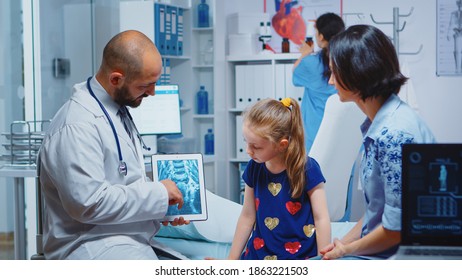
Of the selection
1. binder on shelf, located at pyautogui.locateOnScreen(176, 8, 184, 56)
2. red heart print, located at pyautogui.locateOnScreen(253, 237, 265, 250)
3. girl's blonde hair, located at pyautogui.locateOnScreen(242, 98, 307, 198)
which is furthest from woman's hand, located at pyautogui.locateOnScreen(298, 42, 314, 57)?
red heart print, located at pyautogui.locateOnScreen(253, 237, 265, 250)

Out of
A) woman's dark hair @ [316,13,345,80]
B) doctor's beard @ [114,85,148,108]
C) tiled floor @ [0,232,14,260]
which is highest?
woman's dark hair @ [316,13,345,80]

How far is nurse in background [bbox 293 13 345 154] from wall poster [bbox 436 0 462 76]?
0.39 m

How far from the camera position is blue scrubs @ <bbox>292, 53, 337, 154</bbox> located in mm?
3000

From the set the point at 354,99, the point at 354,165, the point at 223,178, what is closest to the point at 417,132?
the point at 354,99

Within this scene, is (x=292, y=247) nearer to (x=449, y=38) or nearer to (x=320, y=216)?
(x=320, y=216)

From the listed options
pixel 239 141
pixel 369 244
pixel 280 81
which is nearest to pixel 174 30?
pixel 280 81

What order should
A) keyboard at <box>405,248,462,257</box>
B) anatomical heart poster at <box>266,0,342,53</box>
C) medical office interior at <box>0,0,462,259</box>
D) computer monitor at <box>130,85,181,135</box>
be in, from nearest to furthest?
keyboard at <box>405,248,462,257</box> < medical office interior at <box>0,0,462,259</box> < anatomical heart poster at <box>266,0,342,53</box> < computer monitor at <box>130,85,181,135</box>

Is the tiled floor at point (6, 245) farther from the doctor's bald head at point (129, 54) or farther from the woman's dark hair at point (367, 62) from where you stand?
the woman's dark hair at point (367, 62)

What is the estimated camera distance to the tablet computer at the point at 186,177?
82.8 inches

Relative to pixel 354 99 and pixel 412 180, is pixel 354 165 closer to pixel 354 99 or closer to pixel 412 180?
pixel 354 99

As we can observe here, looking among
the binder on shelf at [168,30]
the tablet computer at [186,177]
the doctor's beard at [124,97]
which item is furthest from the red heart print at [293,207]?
the binder on shelf at [168,30]

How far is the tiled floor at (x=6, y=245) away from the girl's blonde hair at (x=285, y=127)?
4.91 ft

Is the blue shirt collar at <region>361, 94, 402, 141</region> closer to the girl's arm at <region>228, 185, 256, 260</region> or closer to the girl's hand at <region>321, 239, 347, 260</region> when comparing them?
the girl's hand at <region>321, 239, 347, 260</region>

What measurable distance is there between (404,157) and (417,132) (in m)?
0.20
